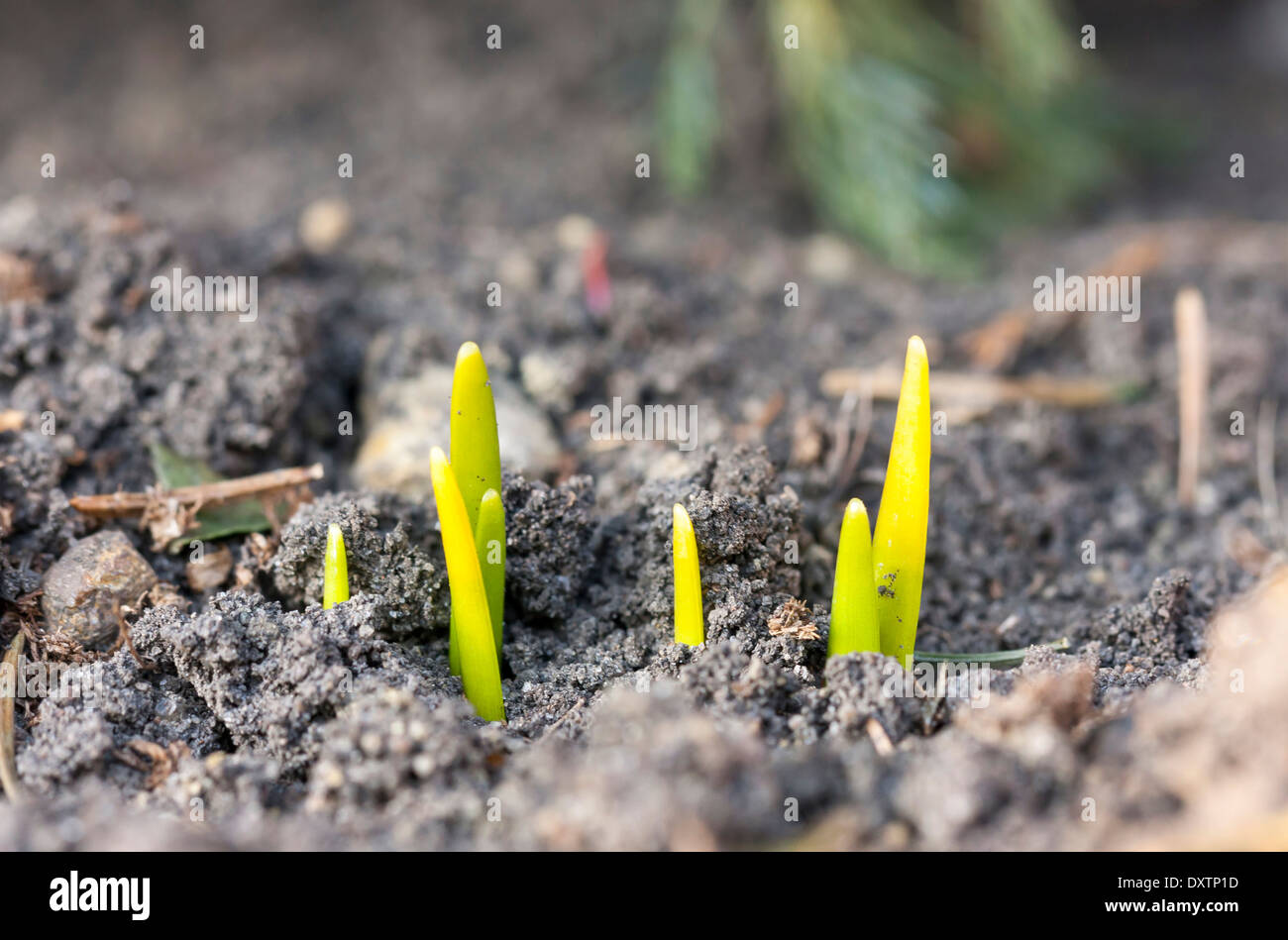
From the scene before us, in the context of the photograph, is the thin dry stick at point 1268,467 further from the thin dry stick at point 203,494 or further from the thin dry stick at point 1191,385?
the thin dry stick at point 203,494

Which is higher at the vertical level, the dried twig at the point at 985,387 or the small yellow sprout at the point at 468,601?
the dried twig at the point at 985,387

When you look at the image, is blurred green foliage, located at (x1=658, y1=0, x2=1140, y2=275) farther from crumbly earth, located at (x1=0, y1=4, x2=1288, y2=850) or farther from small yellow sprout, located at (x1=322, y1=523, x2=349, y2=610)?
small yellow sprout, located at (x1=322, y1=523, x2=349, y2=610)

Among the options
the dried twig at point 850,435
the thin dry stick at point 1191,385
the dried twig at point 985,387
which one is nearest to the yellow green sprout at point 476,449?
the dried twig at point 850,435

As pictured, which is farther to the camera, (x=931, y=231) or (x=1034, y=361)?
(x=931, y=231)

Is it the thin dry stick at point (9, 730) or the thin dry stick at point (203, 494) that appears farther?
the thin dry stick at point (203, 494)

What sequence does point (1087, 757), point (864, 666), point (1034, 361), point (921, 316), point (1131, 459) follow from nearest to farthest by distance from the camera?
point (1087, 757) → point (864, 666) → point (1131, 459) → point (1034, 361) → point (921, 316)
